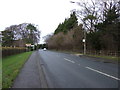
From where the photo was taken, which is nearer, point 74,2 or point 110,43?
point 110,43

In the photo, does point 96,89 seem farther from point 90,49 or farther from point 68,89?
point 90,49

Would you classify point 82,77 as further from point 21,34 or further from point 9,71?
point 21,34

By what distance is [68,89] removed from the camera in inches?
336

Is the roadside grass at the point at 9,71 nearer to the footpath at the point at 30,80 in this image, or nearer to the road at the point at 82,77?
the footpath at the point at 30,80

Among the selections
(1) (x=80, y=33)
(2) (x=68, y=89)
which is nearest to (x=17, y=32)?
(1) (x=80, y=33)

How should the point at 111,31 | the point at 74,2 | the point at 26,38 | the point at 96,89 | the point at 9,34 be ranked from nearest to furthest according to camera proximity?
1. the point at 96,89
2. the point at 111,31
3. the point at 74,2
4. the point at 9,34
5. the point at 26,38

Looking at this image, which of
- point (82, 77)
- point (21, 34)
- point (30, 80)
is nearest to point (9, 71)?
point (30, 80)

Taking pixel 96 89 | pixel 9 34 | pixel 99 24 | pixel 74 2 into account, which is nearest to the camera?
pixel 96 89

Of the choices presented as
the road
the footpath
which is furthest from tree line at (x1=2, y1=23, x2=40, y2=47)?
the footpath

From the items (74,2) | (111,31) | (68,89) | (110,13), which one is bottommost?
(68,89)

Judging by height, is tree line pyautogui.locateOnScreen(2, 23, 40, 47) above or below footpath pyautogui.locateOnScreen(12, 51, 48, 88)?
above

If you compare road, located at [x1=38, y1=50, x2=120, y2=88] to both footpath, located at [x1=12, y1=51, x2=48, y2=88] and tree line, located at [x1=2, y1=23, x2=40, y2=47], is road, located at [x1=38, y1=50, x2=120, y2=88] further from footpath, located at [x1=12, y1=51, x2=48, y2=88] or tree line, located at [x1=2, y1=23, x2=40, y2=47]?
tree line, located at [x1=2, y1=23, x2=40, y2=47]

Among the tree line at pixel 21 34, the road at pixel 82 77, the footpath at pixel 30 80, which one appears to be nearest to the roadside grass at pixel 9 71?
the footpath at pixel 30 80

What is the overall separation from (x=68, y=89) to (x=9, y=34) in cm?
10129
